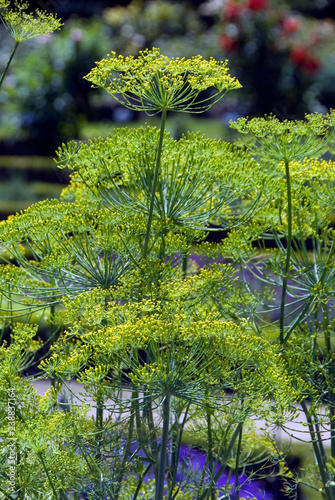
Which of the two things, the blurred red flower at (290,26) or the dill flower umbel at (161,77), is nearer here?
the dill flower umbel at (161,77)

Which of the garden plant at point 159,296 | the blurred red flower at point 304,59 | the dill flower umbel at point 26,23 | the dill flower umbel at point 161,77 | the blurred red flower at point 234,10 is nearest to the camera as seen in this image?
the garden plant at point 159,296

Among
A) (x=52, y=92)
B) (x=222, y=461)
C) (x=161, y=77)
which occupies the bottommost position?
(x=222, y=461)

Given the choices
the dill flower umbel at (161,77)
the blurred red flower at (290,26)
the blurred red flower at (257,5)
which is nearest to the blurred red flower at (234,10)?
the blurred red flower at (257,5)

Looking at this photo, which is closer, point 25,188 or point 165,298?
point 165,298

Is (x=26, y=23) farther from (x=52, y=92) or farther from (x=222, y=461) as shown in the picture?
(x=52, y=92)

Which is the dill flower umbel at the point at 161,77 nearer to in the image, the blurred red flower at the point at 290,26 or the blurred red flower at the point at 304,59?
the blurred red flower at the point at 304,59

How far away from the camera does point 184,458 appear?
8.30ft

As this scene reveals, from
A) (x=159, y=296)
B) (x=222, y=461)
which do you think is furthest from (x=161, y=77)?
(x=222, y=461)

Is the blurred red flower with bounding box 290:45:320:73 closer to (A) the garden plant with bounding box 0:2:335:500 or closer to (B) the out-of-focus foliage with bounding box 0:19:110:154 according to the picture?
(B) the out-of-focus foliage with bounding box 0:19:110:154

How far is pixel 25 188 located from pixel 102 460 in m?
6.92

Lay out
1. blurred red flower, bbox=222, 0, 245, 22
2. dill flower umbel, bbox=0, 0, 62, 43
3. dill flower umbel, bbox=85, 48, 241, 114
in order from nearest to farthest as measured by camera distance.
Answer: dill flower umbel, bbox=85, 48, 241, 114
dill flower umbel, bbox=0, 0, 62, 43
blurred red flower, bbox=222, 0, 245, 22

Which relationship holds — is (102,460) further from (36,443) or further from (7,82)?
(7,82)

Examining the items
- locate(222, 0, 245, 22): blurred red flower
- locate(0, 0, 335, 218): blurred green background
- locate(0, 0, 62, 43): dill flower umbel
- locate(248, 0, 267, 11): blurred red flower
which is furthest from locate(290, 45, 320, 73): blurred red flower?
locate(0, 0, 62, 43): dill flower umbel

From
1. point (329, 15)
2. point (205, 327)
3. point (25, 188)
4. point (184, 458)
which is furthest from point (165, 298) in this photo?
point (329, 15)
